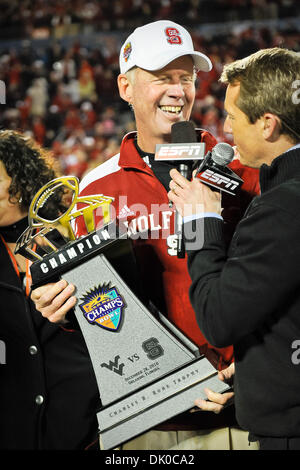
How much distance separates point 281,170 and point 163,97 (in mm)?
573

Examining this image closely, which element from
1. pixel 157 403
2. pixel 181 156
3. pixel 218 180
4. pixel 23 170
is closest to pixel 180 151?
pixel 181 156

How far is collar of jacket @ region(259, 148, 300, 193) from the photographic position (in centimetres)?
111

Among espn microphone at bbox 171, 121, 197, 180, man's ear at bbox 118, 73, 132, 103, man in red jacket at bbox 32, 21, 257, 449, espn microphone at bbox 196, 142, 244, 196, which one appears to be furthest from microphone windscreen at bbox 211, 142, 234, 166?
man's ear at bbox 118, 73, 132, 103

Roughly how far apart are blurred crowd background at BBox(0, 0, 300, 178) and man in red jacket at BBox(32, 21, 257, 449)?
575 cm

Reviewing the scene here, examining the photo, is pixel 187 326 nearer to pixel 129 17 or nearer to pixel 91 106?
pixel 91 106

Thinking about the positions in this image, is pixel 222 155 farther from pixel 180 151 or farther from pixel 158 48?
pixel 158 48

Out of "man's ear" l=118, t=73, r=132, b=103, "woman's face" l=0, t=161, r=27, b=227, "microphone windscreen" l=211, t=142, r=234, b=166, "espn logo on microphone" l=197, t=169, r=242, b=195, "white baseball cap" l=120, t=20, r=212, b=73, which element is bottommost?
"woman's face" l=0, t=161, r=27, b=227

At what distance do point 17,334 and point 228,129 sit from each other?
0.86m

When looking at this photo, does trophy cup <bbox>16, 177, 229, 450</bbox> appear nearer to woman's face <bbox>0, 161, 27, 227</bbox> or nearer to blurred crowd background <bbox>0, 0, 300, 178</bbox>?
woman's face <bbox>0, 161, 27, 227</bbox>

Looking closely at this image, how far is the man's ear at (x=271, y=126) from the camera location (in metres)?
1.15

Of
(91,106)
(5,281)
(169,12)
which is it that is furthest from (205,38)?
(5,281)

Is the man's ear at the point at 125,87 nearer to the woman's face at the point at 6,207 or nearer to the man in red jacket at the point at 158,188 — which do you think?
the man in red jacket at the point at 158,188

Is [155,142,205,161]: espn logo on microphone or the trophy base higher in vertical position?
[155,142,205,161]: espn logo on microphone

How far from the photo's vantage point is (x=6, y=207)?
1686mm
